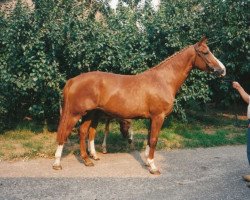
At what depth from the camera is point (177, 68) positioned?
745 centimetres

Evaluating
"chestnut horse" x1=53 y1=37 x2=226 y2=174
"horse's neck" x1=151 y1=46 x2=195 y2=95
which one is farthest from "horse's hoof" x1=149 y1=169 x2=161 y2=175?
"horse's neck" x1=151 y1=46 x2=195 y2=95

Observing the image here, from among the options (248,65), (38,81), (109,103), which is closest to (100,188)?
(109,103)

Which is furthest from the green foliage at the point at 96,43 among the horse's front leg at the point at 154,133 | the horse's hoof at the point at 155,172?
the horse's hoof at the point at 155,172

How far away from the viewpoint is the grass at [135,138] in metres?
8.75

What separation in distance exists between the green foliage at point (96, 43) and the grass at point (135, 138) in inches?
25.0

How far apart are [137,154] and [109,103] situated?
193cm

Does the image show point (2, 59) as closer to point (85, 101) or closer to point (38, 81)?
point (38, 81)

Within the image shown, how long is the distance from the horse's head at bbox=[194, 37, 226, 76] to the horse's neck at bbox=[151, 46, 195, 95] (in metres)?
0.15

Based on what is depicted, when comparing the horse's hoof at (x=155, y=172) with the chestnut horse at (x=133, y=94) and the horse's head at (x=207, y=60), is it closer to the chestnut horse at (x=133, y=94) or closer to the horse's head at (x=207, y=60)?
the chestnut horse at (x=133, y=94)

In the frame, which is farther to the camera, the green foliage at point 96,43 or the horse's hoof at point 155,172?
the green foliage at point 96,43

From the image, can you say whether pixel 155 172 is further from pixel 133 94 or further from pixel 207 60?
pixel 207 60

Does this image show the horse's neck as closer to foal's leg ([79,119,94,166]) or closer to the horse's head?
the horse's head

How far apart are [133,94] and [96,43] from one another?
3.24 m

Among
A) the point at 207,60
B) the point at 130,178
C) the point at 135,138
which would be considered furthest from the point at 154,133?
the point at 135,138
